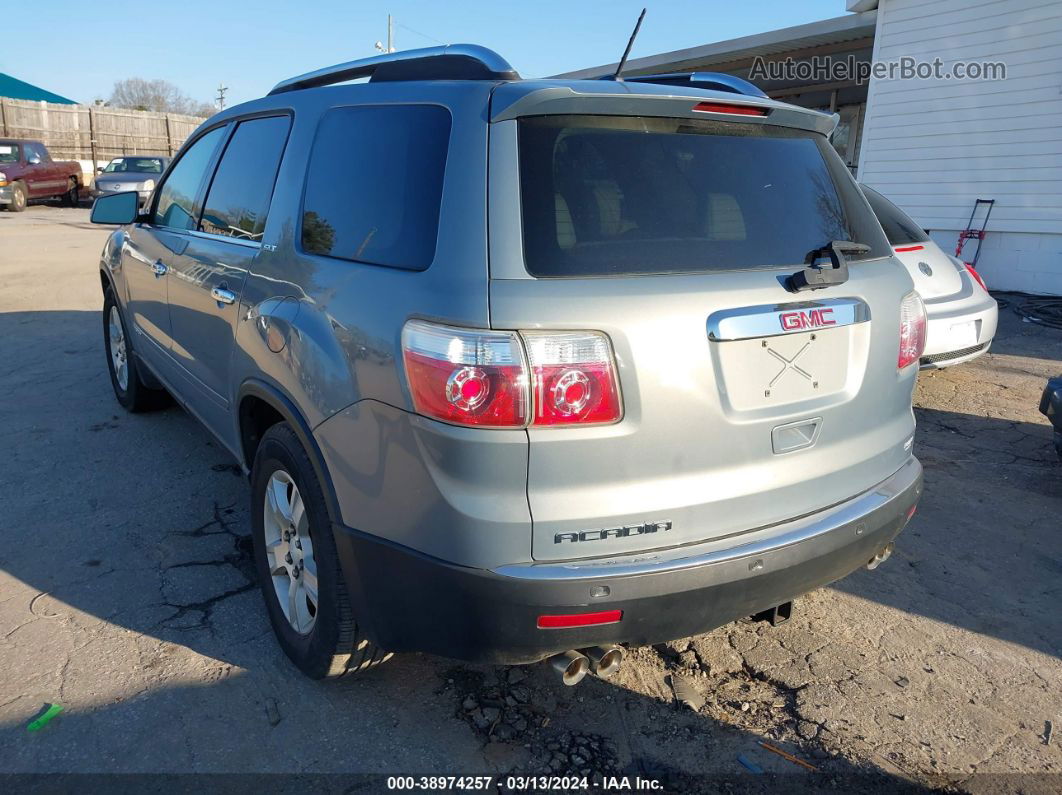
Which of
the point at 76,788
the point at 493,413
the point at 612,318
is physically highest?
the point at 612,318

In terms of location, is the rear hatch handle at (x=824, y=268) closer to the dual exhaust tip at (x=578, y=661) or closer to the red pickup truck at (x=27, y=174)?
the dual exhaust tip at (x=578, y=661)

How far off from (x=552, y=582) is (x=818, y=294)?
3.84 feet

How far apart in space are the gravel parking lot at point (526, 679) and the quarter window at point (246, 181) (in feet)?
4.70

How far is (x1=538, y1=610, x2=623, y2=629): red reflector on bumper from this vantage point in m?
2.09

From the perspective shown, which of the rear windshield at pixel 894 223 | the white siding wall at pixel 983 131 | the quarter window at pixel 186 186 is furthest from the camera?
the white siding wall at pixel 983 131

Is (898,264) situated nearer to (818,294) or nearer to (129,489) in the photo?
(818,294)

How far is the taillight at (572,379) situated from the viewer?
2008 millimetres

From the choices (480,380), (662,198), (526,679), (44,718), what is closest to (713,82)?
(662,198)

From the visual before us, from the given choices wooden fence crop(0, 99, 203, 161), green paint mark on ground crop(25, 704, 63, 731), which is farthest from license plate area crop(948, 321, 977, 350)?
wooden fence crop(0, 99, 203, 161)

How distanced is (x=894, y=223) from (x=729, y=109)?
4113mm

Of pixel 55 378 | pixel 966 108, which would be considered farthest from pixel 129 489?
pixel 966 108

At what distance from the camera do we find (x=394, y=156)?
2484 millimetres

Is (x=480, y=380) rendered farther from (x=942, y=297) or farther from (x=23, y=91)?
(x=23, y=91)

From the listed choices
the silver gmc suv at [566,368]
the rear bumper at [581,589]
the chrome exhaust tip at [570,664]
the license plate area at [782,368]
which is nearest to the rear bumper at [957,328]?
the silver gmc suv at [566,368]
